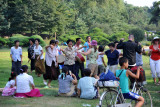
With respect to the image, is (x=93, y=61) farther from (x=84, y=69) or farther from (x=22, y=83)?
(x=22, y=83)

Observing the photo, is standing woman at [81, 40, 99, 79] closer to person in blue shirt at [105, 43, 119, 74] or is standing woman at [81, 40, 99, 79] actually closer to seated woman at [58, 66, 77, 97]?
person in blue shirt at [105, 43, 119, 74]

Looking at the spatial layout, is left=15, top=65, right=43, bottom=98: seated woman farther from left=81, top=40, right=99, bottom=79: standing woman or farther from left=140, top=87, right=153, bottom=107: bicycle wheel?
left=140, top=87, right=153, bottom=107: bicycle wheel

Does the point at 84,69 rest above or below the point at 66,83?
above

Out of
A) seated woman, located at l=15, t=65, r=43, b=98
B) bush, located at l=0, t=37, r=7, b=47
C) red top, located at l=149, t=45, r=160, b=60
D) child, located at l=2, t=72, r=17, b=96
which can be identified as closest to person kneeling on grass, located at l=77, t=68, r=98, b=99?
seated woman, located at l=15, t=65, r=43, b=98

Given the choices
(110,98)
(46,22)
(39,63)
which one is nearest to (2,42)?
(46,22)

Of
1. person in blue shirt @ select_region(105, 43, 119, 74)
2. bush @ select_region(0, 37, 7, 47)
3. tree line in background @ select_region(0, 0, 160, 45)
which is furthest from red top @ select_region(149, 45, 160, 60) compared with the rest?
tree line in background @ select_region(0, 0, 160, 45)

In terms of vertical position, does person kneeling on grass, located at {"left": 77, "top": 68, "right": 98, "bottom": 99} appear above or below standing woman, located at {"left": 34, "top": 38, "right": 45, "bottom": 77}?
below

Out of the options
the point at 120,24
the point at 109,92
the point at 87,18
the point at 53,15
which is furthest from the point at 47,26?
the point at 109,92

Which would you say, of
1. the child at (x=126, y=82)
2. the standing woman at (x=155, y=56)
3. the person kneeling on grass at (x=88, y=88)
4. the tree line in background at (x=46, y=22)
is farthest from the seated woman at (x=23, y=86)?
the tree line in background at (x=46, y=22)

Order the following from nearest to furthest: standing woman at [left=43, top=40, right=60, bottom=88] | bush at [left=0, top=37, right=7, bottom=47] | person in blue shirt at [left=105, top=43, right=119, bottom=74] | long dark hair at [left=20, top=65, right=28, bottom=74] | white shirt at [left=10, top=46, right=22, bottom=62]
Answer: long dark hair at [left=20, top=65, right=28, bottom=74] < person in blue shirt at [left=105, top=43, right=119, bottom=74] < standing woman at [left=43, top=40, right=60, bottom=88] < white shirt at [left=10, top=46, right=22, bottom=62] < bush at [left=0, top=37, right=7, bottom=47]

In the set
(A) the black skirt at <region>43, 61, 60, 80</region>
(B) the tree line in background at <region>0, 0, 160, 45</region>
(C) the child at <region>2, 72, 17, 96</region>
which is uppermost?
(B) the tree line in background at <region>0, 0, 160, 45</region>

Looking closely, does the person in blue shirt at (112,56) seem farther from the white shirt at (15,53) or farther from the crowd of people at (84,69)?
the white shirt at (15,53)

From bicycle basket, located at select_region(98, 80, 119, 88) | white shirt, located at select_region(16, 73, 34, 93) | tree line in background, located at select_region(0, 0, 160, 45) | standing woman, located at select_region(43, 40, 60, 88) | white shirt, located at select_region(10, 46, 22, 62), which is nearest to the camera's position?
bicycle basket, located at select_region(98, 80, 119, 88)

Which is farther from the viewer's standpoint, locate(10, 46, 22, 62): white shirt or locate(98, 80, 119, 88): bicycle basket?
locate(10, 46, 22, 62): white shirt
